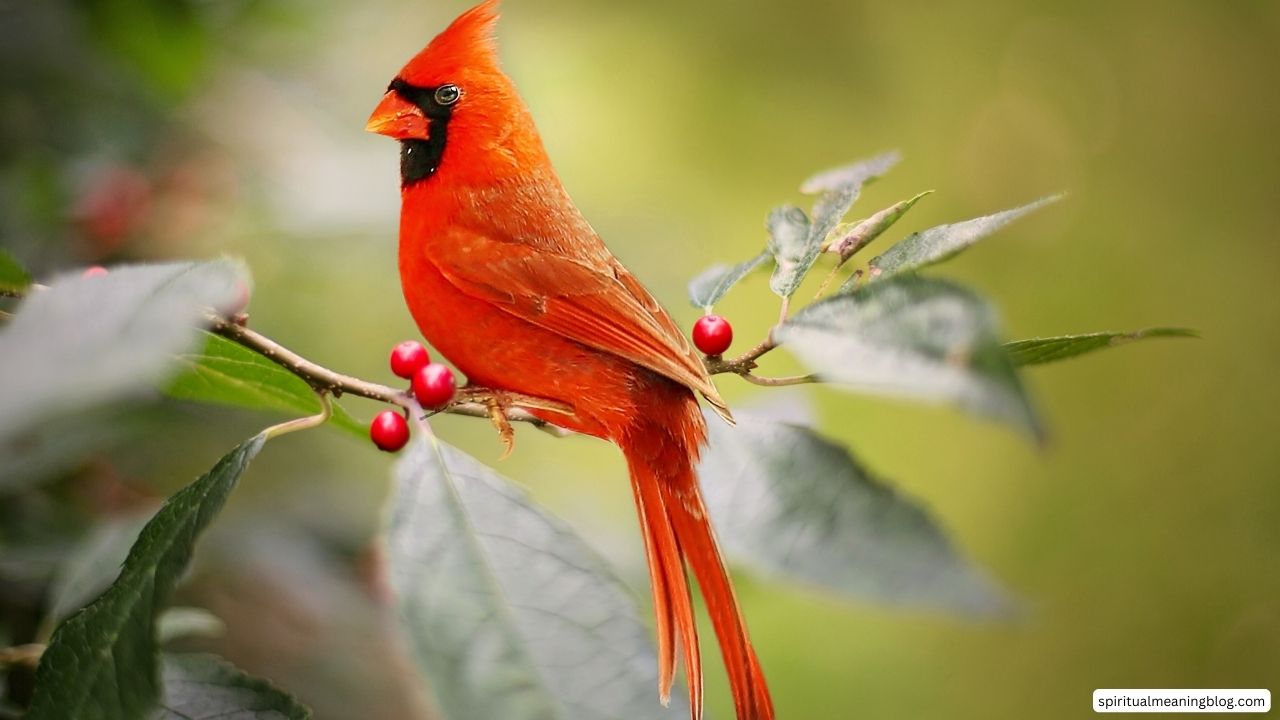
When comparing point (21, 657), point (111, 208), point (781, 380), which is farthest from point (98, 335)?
point (111, 208)

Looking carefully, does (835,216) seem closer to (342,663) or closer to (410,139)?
(410,139)

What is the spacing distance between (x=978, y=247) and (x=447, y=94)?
2.44 m

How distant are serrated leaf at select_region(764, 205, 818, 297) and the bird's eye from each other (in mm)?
298

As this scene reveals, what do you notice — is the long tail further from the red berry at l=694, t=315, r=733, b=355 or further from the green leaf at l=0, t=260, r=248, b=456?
the green leaf at l=0, t=260, r=248, b=456

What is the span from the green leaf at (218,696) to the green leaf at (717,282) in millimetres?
414

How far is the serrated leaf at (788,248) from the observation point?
669mm

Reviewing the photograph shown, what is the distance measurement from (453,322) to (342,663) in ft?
2.91

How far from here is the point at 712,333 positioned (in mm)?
733

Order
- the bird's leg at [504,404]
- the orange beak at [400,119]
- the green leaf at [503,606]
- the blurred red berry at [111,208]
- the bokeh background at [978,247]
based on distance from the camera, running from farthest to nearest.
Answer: the bokeh background at [978,247] < the blurred red berry at [111,208] < the orange beak at [400,119] < the bird's leg at [504,404] < the green leaf at [503,606]

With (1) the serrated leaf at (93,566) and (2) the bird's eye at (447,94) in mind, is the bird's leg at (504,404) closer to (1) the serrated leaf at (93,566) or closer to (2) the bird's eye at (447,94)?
(2) the bird's eye at (447,94)

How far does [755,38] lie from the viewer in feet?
10.4

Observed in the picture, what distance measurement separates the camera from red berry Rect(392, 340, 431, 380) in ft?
2.37

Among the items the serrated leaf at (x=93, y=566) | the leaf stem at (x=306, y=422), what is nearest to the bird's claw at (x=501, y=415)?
the leaf stem at (x=306, y=422)

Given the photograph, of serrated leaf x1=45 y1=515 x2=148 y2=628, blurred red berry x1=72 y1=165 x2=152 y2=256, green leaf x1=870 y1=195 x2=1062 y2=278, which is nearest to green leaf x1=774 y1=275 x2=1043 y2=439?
green leaf x1=870 y1=195 x2=1062 y2=278
